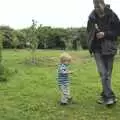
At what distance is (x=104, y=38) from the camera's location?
350 inches

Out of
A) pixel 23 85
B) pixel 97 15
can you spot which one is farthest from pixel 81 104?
pixel 23 85

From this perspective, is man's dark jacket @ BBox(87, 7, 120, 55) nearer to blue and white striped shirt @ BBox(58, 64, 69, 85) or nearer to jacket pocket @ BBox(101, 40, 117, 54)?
jacket pocket @ BBox(101, 40, 117, 54)

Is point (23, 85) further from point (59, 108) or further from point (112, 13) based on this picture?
point (112, 13)

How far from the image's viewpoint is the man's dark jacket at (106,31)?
8.85 metres

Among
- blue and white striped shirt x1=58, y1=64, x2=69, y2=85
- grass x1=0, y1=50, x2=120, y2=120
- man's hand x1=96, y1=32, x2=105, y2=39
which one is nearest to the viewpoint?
grass x1=0, y1=50, x2=120, y2=120

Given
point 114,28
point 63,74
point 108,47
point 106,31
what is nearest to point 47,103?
point 63,74

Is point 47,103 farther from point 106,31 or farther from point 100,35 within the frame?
point 106,31

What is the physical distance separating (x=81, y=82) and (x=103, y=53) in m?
4.72

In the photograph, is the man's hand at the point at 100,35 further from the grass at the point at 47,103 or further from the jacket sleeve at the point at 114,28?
the grass at the point at 47,103

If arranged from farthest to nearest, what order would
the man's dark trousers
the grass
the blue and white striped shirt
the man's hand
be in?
1. the blue and white striped shirt
2. the man's dark trousers
3. the man's hand
4. the grass

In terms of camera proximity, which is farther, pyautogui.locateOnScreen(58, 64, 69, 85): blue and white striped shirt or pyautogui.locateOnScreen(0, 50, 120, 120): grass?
pyautogui.locateOnScreen(58, 64, 69, 85): blue and white striped shirt

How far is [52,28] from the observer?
40.8 meters

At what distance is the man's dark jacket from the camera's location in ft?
29.0

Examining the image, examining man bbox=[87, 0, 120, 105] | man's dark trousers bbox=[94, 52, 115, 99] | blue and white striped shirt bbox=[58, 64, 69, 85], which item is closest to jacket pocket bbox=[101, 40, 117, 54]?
man bbox=[87, 0, 120, 105]
